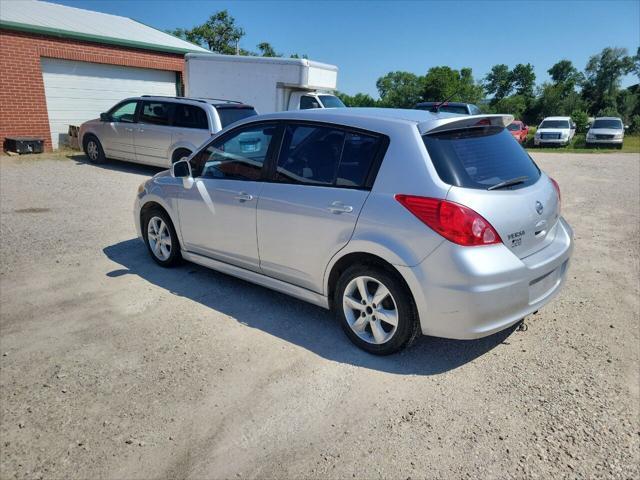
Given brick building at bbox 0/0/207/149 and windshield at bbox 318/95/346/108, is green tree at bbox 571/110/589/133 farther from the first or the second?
brick building at bbox 0/0/207/149

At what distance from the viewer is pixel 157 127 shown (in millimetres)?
10789

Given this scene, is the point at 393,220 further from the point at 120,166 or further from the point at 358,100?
the point at 358,100

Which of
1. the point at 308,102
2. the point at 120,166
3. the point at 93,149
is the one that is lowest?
the point at 120,166

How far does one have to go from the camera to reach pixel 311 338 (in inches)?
154

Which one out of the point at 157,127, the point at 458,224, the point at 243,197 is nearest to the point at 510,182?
the point at 458,224

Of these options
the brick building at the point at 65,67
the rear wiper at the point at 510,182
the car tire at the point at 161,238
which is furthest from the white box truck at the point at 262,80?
the rear wiper at the point at 510,182

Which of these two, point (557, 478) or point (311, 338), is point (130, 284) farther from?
point (557, 478)

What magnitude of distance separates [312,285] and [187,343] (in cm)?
107

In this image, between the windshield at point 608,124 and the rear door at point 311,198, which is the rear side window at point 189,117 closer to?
the rear door at point 311,198

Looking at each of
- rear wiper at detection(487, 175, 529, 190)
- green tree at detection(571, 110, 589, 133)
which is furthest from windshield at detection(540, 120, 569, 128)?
rear wiper at detection(487, 175, 529, 190)

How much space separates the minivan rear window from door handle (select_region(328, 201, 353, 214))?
68 cm

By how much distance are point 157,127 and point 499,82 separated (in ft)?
282

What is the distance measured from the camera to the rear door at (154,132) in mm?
10625

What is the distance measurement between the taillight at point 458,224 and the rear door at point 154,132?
28.2 feet
